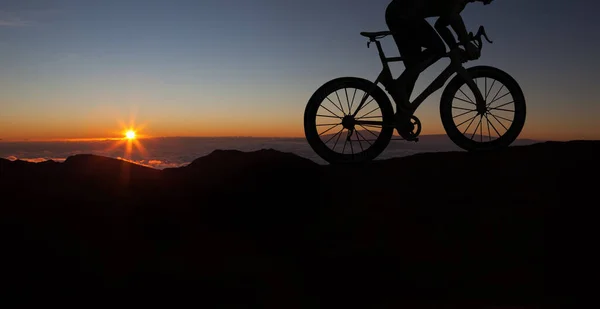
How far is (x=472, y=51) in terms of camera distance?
728 cm

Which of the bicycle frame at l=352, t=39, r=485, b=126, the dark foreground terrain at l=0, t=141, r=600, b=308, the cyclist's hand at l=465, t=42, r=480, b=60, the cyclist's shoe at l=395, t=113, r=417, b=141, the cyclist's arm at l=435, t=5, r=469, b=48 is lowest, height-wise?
the dark foreground terrain at l=0, t=141, r=600, b=308

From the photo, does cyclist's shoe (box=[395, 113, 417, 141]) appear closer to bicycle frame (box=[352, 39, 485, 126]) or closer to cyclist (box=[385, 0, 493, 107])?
bicycle frame (box=[352, 39, 485, 126])

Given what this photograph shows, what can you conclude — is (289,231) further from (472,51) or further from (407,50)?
(472,51)

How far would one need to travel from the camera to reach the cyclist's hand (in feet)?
23.7

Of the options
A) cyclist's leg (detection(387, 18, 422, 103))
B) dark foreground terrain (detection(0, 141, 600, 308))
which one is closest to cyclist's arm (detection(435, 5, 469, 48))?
cyclist's leg (detection(387, 18, 422, 103))

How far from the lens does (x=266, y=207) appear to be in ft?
18.1

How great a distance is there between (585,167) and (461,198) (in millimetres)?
1967

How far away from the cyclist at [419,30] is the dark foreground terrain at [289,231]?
1458 mm

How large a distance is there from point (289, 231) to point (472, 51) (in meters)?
4.29

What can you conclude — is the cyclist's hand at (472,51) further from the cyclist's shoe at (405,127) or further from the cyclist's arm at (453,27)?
the cyclist's shoe at (405,127)

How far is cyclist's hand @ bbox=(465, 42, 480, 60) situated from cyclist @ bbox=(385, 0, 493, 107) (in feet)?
0.49

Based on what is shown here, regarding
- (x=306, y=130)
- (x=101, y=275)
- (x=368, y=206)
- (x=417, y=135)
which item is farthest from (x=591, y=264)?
(x=101, y=275)

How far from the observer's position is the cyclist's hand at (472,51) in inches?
285

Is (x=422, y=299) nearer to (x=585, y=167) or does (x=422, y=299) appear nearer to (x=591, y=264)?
(x=591, y=264)
